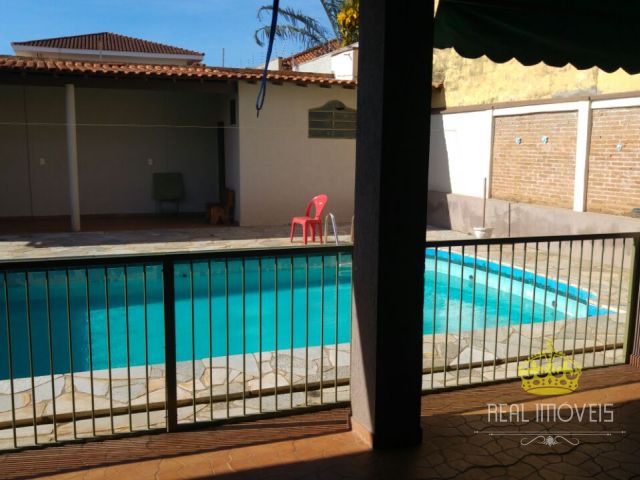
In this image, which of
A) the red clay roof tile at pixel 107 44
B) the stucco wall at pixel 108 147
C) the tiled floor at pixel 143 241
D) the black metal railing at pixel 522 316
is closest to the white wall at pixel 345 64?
the stucco wall at pixel 108 147

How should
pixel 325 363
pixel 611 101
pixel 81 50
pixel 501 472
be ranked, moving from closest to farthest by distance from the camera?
Result: pixel 501 472 < pixel 325 363 < pixel 611 101 < pixel 81 50

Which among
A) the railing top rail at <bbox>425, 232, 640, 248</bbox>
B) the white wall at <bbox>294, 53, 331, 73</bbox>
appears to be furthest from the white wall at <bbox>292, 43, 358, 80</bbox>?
the railing top rail at <bbox>425, 232, 640, 248</bbox>

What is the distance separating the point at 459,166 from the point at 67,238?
29.3ft

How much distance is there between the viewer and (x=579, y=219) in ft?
35.6

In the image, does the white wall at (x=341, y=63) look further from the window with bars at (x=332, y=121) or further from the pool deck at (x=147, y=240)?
the pool deck at (x=147, y=240)

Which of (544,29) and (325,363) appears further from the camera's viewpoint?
(325,363)

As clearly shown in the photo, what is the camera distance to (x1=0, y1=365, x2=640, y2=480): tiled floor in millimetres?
3189

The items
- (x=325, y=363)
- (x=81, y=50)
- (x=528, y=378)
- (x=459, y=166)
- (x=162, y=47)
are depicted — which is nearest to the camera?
(x=528, y=378)

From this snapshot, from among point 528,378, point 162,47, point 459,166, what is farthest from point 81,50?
point 528,378

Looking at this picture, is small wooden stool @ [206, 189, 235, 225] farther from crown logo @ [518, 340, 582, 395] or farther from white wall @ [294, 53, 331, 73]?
crown logo @ [518, 340, 582, 395]

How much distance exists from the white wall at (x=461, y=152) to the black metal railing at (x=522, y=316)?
257 cm

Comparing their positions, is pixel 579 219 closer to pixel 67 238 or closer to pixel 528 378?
pixel 528 378

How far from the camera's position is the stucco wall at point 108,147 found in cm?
1475

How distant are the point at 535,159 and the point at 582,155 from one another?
4.19ft
